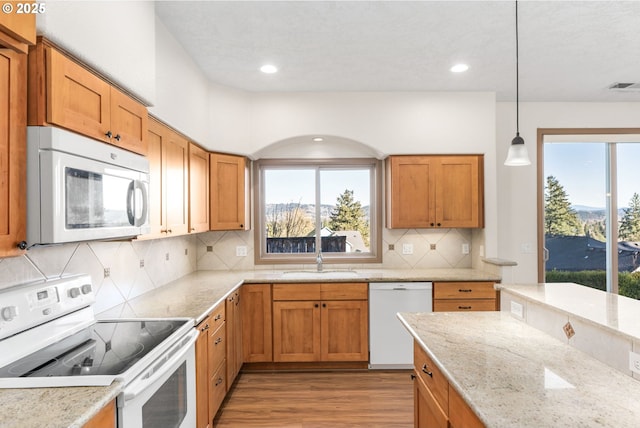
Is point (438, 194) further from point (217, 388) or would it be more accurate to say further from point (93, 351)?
point (93, 351)

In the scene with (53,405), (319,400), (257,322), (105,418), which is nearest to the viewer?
(53,405)

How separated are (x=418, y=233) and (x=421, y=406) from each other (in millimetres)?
2484

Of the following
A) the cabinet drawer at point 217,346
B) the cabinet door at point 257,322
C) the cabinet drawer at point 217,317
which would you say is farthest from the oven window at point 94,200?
the cabinet door at point 257,322

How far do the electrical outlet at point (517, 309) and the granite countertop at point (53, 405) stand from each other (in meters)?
1.86

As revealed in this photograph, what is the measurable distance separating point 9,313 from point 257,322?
2.30 m

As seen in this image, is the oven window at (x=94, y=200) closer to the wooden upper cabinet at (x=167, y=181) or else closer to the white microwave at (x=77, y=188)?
the white microwave at (x=77, y=188)

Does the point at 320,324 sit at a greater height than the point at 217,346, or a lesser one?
lesser

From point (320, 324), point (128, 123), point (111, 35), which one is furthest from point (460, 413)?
point (320, 324)

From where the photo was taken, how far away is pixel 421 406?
73.3 inches

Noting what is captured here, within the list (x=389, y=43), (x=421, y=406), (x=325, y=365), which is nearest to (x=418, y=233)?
(x=325, y=365)

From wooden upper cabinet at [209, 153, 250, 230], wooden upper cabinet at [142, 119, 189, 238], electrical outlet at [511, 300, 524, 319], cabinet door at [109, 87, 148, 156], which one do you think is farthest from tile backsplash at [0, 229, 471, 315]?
electrical outlet at [511, 300, 524, 319]

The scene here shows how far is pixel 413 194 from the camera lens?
387 centimetres

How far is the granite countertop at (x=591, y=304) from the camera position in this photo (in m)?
1.38

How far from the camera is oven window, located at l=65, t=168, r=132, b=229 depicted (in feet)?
4.61
